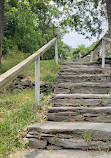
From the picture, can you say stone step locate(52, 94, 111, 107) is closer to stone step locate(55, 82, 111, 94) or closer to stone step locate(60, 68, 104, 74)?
stone step locate(55, 82, 111, 94)

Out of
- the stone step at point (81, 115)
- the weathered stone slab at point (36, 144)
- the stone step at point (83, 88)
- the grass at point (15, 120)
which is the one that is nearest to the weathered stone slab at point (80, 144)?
the weathered stone slab at point (36, 144)

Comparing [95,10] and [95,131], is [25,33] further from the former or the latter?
[95,131]

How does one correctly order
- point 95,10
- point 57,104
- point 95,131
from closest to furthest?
point 95,131, point 57,104, point 95,10

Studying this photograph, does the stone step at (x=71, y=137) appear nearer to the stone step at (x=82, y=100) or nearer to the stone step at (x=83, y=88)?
the stone step at (x=82, y=100)

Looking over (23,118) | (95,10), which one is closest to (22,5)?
(95,10)

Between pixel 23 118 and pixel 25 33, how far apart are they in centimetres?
701

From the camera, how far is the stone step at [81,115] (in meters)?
2.58

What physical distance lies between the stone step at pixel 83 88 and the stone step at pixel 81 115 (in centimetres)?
95

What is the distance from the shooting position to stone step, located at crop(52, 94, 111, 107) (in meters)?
3.00

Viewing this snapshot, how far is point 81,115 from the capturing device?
8.66 ft

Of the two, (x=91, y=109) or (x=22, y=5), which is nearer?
(x=91, y=109)

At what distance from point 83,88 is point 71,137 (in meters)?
1.80

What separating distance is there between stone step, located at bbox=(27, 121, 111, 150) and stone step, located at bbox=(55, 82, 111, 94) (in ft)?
4.97

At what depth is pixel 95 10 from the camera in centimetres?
802
